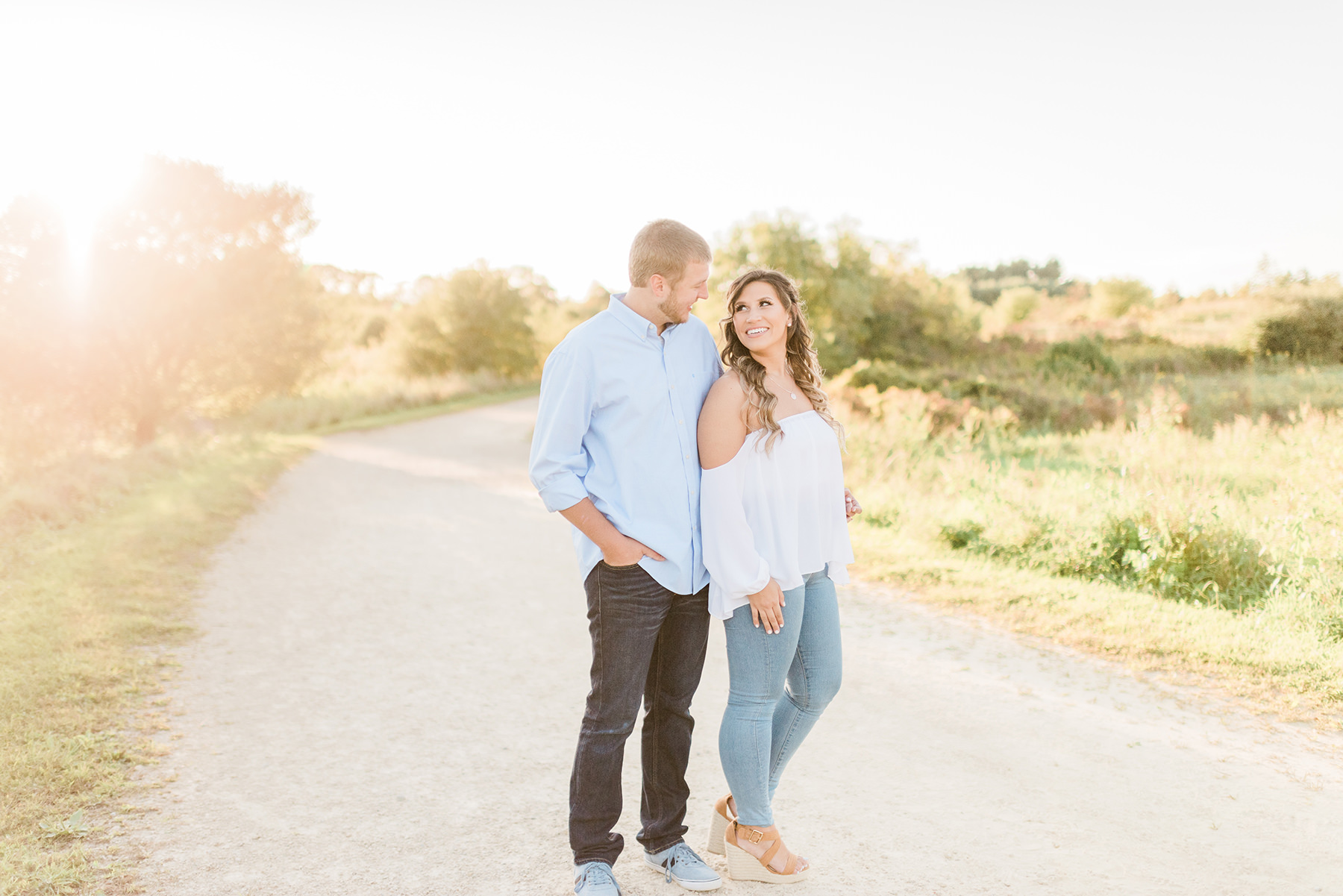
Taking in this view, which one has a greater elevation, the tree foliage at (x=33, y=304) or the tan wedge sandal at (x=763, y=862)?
the tree foliage at (x=33, y=304)

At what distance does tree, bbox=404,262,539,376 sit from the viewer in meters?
41.1

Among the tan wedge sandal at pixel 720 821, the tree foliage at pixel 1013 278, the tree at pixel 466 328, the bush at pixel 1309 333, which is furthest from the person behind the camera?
the tree foliage at pixel 1013 278

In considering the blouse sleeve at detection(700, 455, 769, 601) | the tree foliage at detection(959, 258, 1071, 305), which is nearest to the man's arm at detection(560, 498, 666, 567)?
the blouse sleeve at detection(700, 455, 769, 601)

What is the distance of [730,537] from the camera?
2791mm

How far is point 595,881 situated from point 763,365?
187 centimetres

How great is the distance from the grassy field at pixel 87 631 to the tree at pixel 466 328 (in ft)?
94.1

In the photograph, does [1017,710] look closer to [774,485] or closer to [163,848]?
[774,485]

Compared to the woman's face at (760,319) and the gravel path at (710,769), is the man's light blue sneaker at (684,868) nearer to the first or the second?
the gravel path at (710,769)

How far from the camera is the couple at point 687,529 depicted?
277cm

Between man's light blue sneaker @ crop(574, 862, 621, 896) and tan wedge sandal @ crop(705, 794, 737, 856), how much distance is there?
0.44 meters

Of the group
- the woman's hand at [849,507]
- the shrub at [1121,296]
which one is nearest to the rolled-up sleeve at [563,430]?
the woman's hand at [849,507]

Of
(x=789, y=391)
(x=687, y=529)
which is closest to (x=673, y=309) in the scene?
(x=789, y=391)

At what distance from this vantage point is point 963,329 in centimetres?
2580

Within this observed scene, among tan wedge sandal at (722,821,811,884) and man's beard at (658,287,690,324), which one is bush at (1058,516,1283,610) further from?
man's beard at (658,287,690,324)
